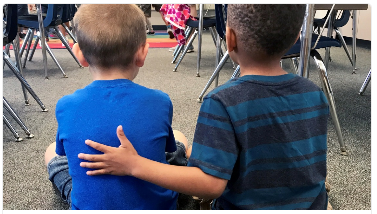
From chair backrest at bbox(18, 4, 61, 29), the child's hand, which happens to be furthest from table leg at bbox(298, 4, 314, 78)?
chair backrest at bbox(18, 4, 61, 29)

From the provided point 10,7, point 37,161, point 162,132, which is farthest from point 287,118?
point 10,7

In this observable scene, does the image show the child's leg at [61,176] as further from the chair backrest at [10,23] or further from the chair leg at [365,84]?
the chair leg at [365,84]

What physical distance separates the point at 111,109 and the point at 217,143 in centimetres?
21

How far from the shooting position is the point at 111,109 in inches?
24.6

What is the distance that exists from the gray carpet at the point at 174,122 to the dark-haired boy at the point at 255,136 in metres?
0.44

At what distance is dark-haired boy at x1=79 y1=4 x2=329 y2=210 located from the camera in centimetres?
55

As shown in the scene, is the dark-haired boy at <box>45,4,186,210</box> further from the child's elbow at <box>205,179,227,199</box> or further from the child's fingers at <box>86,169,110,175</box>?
the child's elbow at <box>205,179,227,199</box>

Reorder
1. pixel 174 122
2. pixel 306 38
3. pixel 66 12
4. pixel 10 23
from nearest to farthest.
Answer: pixel 306 38
pixel 10 23
pixel 174 122
pixel 66 12

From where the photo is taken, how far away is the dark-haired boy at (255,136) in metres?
0.55

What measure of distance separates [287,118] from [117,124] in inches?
11.9

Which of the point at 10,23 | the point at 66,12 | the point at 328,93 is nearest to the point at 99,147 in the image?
the point at 328,93

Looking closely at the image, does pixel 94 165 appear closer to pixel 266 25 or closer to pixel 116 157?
pixel 116 157

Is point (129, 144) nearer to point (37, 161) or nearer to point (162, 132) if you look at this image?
point (162, 132)
